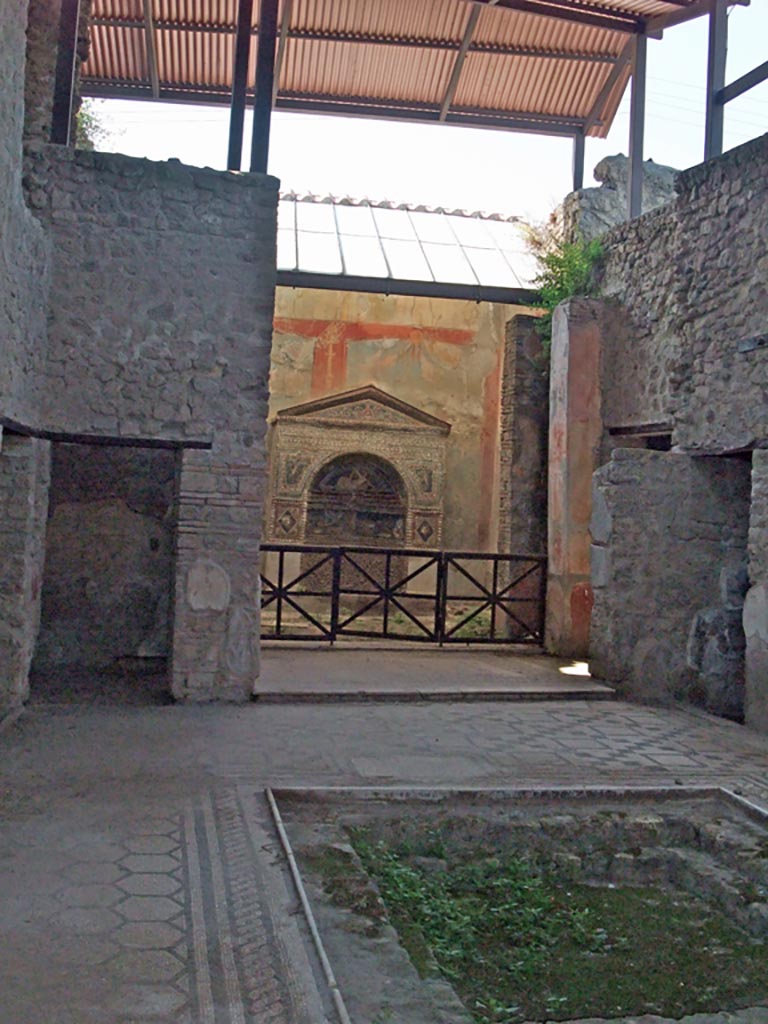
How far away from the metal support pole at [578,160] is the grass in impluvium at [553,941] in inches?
386

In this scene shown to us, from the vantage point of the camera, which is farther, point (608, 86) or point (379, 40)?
point (608, 86)

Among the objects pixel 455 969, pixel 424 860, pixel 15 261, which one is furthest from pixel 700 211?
pixel 455 969

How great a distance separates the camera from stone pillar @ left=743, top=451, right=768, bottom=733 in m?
7.23

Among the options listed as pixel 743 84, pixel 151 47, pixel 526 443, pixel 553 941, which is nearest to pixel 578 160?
pixel 743 84

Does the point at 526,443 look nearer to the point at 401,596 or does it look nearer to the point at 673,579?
the point at 401,596

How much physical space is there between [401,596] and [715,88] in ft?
20.2

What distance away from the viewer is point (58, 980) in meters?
2.91

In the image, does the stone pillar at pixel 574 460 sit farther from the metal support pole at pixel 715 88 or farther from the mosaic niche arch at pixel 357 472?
the mosaic niche arch at pixel 357 472

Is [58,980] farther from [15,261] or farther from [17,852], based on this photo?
[15,261]

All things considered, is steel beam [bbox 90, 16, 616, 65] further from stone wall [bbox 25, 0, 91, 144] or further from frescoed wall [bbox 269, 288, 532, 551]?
frescoed wall [bbox 269, 288, 532, 551]

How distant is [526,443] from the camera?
11797 mm

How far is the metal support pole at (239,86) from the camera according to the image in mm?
7789

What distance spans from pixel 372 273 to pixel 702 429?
6.17m

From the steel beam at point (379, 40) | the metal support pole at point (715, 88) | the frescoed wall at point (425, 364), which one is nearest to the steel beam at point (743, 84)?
the metal support pole at point (715, 88)
